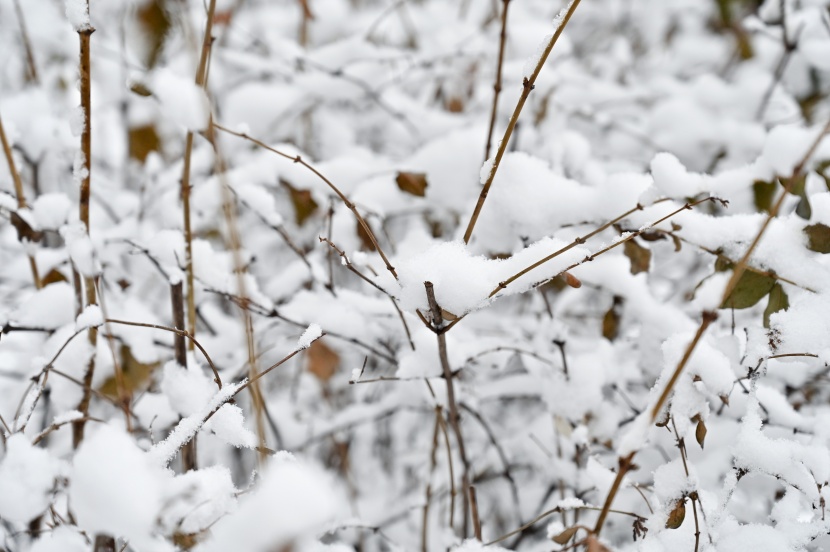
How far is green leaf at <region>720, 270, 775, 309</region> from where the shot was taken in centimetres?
70

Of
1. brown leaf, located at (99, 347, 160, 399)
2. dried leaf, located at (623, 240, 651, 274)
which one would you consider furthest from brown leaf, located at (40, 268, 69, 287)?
dried leaf, located at (623, 240, 651, 274)

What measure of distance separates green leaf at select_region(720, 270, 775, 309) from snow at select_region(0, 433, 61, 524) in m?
0.75

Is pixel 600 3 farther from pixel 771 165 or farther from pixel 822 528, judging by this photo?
pixel 822 528

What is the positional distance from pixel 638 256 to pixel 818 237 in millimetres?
206

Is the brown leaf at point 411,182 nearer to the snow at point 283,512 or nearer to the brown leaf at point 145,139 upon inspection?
the snow at point 283,512

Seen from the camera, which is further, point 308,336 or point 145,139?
point 145,139

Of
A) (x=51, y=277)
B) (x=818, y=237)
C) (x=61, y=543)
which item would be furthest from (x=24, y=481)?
(x=818, y=237)

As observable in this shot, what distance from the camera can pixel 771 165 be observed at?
80 cm

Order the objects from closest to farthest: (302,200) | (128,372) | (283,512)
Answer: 1. (283,512)
2. (128,372)
3. (302,200)

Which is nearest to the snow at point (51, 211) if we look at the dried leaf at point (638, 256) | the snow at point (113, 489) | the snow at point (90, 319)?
the snow at point (90, 319)

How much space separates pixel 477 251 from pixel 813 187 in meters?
0.58

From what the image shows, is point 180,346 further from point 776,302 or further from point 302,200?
point 776,302

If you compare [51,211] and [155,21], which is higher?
[155,21]

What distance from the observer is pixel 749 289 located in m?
0.71
